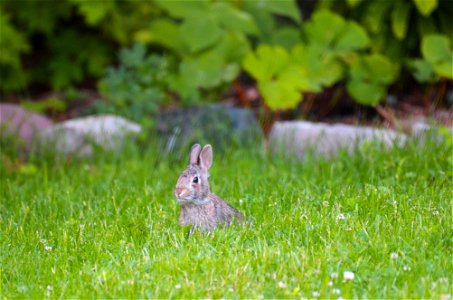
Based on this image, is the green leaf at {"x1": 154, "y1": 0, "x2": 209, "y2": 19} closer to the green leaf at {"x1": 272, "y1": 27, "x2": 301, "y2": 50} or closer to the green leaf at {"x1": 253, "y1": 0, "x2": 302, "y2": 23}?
the green leaf at {"x1": 253, "y1": 0, "x2": 302, "y2": 23}

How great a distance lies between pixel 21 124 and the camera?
366 inches

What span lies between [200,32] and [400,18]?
7.43 feet

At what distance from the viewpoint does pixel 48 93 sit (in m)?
12.6

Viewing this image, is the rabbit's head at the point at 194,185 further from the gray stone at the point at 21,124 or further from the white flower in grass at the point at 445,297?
the gray stone at the point at 21,124

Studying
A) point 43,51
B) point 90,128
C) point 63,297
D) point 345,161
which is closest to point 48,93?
point 43,51

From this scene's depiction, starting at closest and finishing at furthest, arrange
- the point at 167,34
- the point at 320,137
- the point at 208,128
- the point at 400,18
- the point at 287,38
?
the point at 320,137
the point at 208,128
the point at 400,18
the point at 287,38
the point at 167,34

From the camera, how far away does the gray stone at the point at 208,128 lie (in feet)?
29.3

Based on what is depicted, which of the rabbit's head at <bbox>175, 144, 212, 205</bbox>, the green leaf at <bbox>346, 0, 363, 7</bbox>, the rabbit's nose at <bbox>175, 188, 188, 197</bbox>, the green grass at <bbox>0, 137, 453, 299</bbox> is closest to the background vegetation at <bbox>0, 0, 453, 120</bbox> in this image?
the green leaf at <bbox>346, 0, 363, 7</bbox>

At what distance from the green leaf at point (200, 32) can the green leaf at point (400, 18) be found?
77.0 inches

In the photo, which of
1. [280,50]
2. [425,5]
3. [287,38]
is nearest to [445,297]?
[425,5]

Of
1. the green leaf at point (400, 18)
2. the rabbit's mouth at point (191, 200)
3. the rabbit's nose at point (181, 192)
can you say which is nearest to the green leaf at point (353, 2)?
the green leaf at point (400, 18)

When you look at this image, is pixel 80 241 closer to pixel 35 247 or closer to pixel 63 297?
pixel 35 247

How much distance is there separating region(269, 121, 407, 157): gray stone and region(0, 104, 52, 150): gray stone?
260 cm

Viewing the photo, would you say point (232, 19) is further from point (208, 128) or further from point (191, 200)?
point (191, 200)
